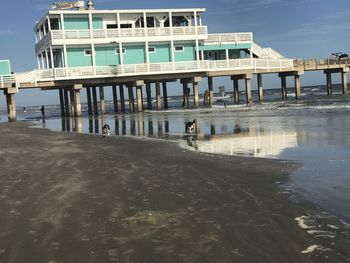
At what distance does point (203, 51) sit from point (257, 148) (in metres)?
30.8

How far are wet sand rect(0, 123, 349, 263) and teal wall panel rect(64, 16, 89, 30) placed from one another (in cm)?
2921

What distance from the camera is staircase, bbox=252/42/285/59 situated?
155 feet

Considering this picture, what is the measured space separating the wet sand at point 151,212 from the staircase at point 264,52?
35560 mm

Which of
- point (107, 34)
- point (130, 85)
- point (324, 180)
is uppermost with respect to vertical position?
point (107, 34)

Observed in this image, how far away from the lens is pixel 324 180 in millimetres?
9672

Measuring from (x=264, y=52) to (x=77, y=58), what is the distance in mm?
18757

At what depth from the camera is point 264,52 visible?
48594mm

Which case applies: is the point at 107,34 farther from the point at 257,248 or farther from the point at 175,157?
the point at 257,248

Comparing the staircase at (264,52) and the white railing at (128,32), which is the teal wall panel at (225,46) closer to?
the white railing at (128,32)

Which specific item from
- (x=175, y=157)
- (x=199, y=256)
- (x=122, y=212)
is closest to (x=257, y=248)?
(x=199, y=256)

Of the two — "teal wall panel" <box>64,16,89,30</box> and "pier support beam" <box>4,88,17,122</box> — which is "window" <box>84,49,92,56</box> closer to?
"teal wall panel" <box>64,16,89,30</box>

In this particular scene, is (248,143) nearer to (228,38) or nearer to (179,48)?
(179,48)

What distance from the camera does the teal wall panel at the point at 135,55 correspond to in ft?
138

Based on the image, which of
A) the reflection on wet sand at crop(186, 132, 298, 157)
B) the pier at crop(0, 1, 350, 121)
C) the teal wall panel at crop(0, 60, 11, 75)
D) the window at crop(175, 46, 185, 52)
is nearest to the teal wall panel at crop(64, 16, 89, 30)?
the pier at crop(0, 1, 350, 121)
